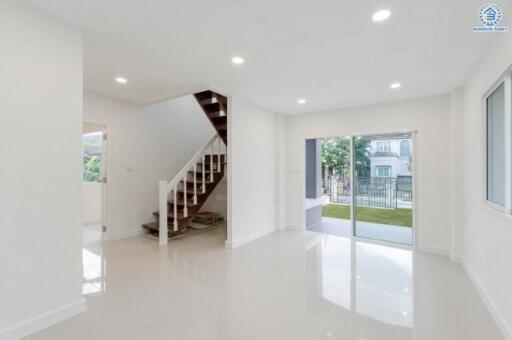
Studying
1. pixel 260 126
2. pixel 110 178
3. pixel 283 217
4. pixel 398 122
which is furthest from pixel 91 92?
pixel 398 122

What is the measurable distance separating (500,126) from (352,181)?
254 centimetres

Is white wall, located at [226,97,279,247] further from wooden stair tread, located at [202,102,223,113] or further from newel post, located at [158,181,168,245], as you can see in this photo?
newel post, located at [158,181,168,245]

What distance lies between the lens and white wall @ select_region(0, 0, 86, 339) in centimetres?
182

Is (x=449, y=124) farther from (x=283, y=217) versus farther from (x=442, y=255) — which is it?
(x=283, y=217)

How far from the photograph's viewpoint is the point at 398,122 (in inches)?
168

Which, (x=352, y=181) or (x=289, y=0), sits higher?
(x=289, y=0)

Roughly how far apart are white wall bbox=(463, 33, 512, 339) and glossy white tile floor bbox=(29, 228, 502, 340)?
0.19 meters

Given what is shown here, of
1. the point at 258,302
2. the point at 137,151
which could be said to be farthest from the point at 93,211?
the point at 258,302

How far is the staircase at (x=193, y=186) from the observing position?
4430 mm

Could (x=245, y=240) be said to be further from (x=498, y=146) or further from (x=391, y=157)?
(x=498, y=146)

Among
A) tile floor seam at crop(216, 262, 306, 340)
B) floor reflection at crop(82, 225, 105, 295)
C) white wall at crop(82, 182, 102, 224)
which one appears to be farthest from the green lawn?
white wall at crop(82, 182, 102, 224)

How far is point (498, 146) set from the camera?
7.77ft

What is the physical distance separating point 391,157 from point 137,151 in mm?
5081

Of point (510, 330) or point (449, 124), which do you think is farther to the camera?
point (449, 124)
